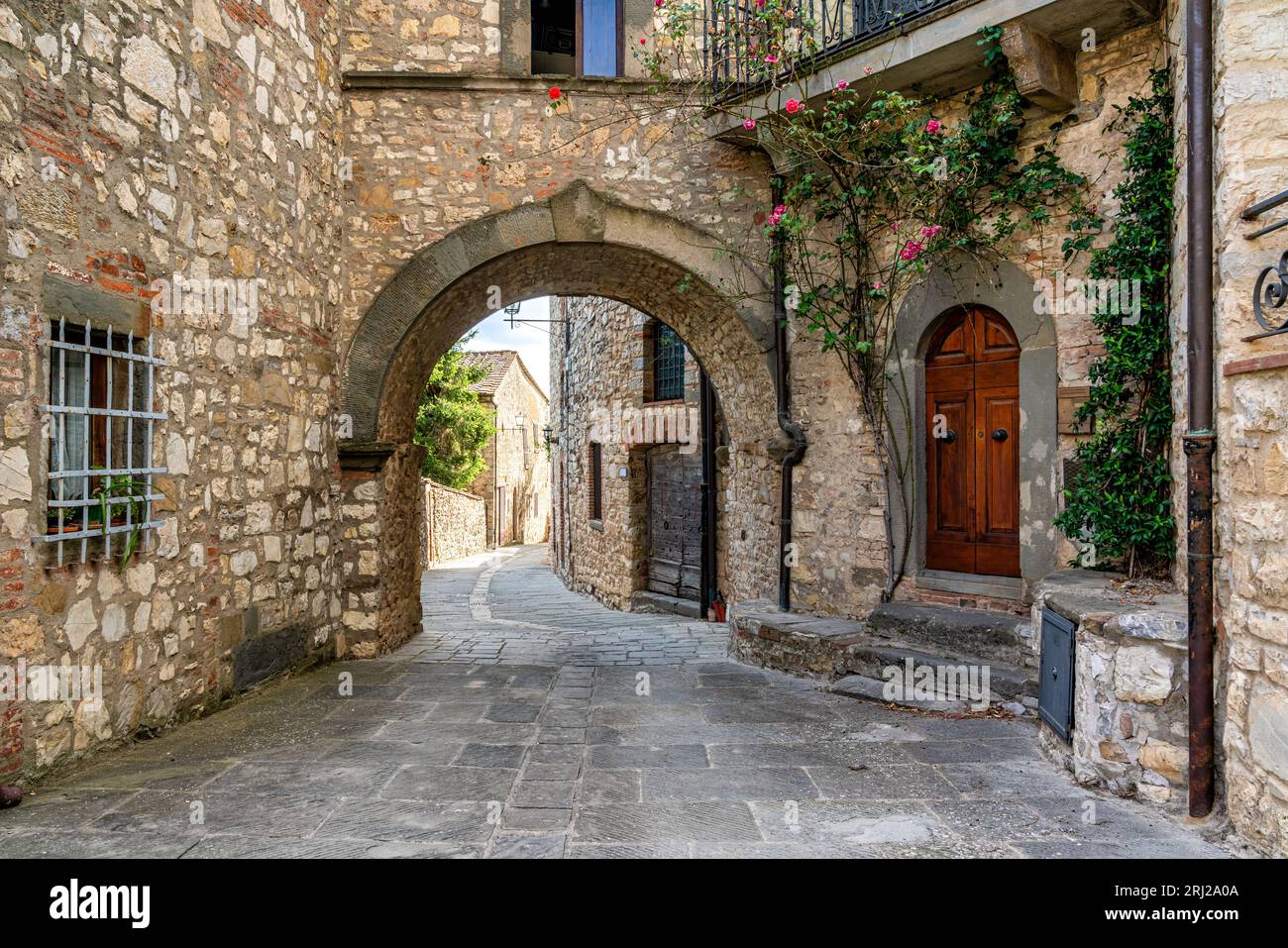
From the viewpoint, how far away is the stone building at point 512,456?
28000 millimetres

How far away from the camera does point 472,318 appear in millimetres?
7520

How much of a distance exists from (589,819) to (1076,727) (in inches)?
83.2

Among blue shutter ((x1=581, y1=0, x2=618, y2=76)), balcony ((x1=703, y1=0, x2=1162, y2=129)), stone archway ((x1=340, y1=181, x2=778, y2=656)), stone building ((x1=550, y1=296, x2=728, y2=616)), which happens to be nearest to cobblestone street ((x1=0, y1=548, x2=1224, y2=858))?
stone archway ((x1=340, y1=181, x2=778, y2=656))

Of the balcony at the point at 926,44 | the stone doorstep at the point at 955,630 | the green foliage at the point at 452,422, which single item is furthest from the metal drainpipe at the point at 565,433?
the stone doorstep at the point at 955,630

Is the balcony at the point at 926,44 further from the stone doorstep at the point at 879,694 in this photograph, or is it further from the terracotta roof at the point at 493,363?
the terracotta roof at the point at 493,363

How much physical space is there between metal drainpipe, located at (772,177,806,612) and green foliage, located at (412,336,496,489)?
1225 centimetres

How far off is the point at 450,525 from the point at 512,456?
11.8 metres

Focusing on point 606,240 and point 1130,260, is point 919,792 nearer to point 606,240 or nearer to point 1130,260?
point 1130,260

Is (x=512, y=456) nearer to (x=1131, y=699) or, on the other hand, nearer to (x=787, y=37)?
(x=787, y=37)

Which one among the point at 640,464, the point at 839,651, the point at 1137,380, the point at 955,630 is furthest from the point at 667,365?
the point at 1137,380

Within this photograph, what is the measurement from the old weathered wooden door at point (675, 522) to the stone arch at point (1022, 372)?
5.70m

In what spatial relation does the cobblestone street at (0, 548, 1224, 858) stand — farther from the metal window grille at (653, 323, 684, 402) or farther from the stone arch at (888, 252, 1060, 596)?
the metal window grille at (653, 323, 684, 402)

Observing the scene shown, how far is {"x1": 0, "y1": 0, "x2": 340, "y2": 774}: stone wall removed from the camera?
3305mm
